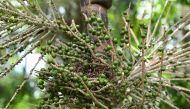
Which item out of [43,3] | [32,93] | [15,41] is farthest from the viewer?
[32,93]

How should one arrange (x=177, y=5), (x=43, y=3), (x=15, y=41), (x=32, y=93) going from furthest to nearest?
(x=177, y=5)
(x=32, y=93)
(x=43, y=3)
(x=15, y=41)

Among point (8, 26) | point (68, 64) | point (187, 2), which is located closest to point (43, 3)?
point (8, 26)

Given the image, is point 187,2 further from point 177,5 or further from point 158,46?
point 158,46

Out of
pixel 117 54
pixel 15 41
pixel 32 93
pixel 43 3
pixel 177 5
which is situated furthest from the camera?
pixel 177 5

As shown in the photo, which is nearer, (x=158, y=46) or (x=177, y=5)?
(x=158, y=46)

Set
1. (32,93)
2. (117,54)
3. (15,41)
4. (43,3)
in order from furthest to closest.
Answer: (32,93), (43,3), (15,41), (117,54)

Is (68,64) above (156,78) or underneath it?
above

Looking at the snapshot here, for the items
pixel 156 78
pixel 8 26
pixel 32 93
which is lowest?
pixel 32 93

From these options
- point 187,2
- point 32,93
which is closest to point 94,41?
point 32,93

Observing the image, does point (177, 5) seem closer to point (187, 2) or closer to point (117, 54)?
point (187, 2)
